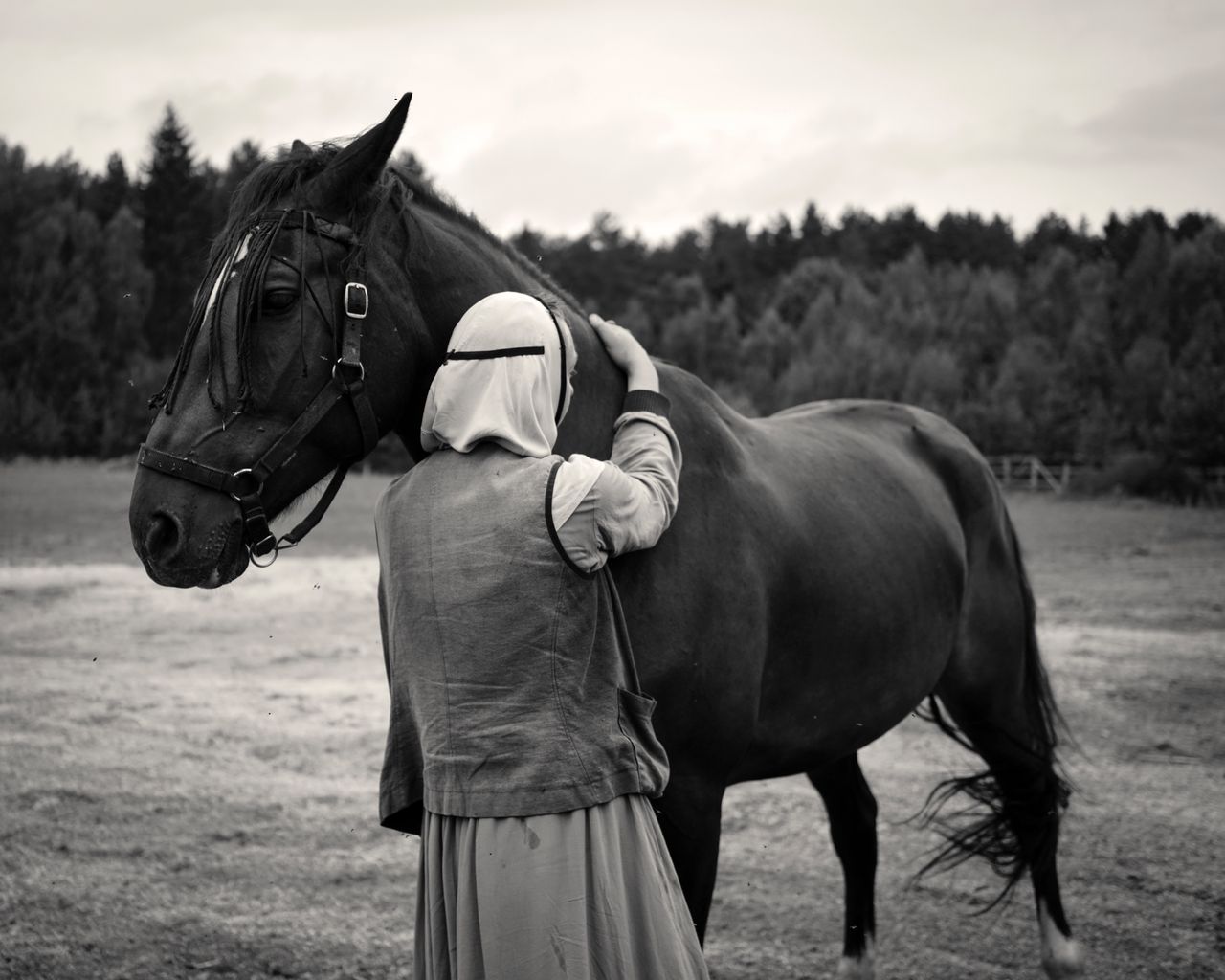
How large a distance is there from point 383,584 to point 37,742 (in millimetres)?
5238

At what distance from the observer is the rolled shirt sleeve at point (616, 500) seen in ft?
6.18

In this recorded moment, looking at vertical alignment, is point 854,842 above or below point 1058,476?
above

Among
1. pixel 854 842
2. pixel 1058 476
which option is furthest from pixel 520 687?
pixel 1058 476

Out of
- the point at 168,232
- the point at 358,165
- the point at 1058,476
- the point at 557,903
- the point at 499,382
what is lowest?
the point at 1058,476

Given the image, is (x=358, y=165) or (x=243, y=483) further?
(x=358, y=165)

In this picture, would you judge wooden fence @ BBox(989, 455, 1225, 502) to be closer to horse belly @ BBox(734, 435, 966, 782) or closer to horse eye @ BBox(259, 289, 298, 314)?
horse belly @ BBox(734, 435, 966, 782)

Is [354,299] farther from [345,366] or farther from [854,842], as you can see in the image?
[854,842]

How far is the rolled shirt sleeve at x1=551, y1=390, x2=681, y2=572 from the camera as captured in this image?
1.88 m

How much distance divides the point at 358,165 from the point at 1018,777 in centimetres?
328

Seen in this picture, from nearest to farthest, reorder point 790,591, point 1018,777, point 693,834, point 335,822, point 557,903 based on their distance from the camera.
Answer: point 557,903 < point 693,834 < point 790,591 < point 1018,777 < point 335,822

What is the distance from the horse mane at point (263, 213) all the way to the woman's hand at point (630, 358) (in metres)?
0.16

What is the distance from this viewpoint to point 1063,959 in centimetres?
378

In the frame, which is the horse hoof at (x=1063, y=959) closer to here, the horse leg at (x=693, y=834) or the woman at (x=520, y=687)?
the horse leg at (x=693, y=834)

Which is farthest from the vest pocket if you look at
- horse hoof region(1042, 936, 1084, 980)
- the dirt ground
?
horse hoof region(1042, 936, 1084, 980)
